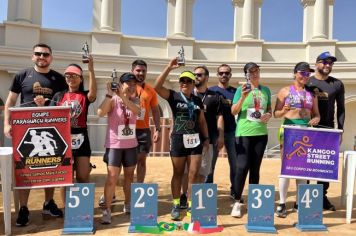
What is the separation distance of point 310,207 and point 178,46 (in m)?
13.5

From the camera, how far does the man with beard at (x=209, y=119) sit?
15.3 ft

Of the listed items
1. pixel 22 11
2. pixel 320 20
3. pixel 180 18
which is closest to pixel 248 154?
pixel 180 18

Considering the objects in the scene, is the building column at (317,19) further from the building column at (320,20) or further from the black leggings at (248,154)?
the black leggings at (248,154)

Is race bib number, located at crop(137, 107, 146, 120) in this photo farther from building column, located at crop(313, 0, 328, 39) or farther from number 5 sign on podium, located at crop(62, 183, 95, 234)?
building column, located at crop(313, 0, 328, 39)

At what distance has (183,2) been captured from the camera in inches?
671

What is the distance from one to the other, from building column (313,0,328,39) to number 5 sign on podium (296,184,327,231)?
1496cm

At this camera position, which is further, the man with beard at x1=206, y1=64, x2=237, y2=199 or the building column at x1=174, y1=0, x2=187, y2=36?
the building column at x1=174, y1=0, x2=187, y2=36

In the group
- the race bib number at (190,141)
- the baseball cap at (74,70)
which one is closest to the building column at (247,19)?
the race bib number at (190,141)

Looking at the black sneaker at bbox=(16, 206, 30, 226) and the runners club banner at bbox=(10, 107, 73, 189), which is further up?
the runners club banner at bbox=(10, 107, 73, 189)

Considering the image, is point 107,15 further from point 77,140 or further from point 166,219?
point 166,219

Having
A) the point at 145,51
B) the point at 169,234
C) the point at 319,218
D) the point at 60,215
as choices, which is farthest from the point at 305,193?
the point at 145,51

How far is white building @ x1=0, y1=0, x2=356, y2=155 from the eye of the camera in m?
15.0

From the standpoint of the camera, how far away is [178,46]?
54.5ft

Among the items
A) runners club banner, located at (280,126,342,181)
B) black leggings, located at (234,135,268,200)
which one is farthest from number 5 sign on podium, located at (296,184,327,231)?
black leggings, located at (234,135,268,200)
